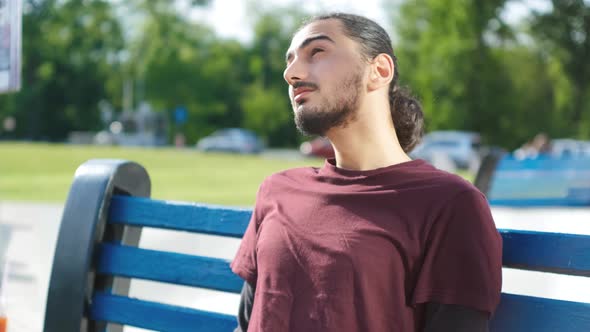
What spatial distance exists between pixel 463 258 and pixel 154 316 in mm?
1075

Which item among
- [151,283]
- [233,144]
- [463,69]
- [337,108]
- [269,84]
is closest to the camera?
[337,108]

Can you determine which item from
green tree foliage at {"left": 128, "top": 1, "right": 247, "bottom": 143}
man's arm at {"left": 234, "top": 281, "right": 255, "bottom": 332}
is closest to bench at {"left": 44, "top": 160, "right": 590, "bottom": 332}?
man's arm at {"left": 234, "top": 281, "right": 255, "bottom": 332}

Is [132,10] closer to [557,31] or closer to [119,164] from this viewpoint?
[557,31]

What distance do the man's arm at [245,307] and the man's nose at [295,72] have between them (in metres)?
0.52

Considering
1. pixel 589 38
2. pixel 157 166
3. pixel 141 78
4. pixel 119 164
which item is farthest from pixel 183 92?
pixel 119 164

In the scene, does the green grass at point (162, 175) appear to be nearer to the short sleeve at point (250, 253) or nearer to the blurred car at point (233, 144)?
the short sleeve at point (250, 253)

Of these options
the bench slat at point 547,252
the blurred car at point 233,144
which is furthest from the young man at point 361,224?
the blurred car at point 233,144

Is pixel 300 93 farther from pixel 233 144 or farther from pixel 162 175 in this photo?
pixel 233 144

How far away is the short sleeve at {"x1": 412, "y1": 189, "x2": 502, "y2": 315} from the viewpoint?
166 centimetres

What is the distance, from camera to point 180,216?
243 centimetres

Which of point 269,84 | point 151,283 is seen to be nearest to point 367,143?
point 151,283

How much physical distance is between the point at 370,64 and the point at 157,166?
79.7 feet

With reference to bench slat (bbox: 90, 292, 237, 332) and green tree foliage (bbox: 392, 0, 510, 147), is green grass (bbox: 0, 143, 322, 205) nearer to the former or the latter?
bench slat (bbox: 90, 292, 237, 332)

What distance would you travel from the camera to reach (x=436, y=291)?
1.72 metres
